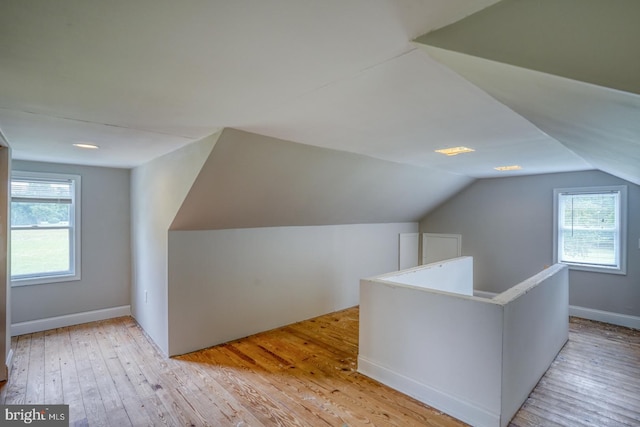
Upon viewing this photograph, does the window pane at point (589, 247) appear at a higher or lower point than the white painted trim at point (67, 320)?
higher

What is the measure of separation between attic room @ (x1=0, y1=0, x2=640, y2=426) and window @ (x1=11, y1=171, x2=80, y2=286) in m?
0.03

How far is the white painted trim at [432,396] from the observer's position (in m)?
2.05

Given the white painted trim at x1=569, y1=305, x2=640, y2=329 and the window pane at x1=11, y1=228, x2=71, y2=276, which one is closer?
the window pane at x1=11, y1=228, x2=71, y2=276

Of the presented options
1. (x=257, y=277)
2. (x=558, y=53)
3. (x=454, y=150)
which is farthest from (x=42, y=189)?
(x=558, y=53)

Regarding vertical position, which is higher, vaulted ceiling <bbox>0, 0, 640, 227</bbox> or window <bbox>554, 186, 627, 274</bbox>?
vaulted ceiling <bbox>0, 0, 640, 227</bbox>

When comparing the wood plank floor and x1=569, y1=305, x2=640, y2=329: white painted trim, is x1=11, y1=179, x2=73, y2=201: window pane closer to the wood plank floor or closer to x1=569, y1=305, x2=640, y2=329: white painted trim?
the wood plank floor

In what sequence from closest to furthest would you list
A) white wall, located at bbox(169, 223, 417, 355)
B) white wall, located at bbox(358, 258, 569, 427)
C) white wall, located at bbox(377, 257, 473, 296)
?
white wall, located at bbox(358, 258, 569, 427) < white wall, located at bbox(377, 257, 473, 296) < white wall, located at bbox(169, 223, 417, 355)

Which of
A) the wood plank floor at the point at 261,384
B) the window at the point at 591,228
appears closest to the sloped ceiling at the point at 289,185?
the wood plank floor at the point at 261,384

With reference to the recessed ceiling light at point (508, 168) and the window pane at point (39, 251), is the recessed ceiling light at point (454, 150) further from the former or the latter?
the window pane at point (39, 251)

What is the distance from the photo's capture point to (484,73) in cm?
113

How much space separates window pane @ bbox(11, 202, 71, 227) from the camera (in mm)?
3658

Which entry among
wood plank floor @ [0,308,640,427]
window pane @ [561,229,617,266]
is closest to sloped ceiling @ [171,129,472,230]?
wood plank floor @ [0,308,640,427]

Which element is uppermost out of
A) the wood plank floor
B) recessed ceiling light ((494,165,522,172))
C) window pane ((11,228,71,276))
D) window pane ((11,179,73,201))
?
recessed ceiling light ((494,165,522,172))

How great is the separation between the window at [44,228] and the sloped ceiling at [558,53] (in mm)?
4667
